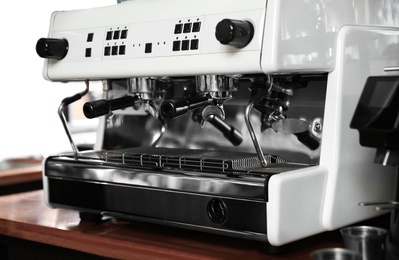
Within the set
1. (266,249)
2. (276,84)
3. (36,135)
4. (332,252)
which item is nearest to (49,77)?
(276,84)

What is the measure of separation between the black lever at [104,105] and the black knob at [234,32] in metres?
0.33

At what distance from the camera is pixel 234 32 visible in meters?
0.99

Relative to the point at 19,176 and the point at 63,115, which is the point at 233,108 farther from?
the point at 19,176

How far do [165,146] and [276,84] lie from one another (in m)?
0.35

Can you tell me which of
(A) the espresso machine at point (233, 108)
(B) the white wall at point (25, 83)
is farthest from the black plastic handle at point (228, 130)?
(B) the white wall at point (25, 83)

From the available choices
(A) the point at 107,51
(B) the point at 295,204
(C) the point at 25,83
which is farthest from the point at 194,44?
(C) the point at 25,83

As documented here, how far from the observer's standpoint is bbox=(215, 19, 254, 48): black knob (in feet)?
3.25

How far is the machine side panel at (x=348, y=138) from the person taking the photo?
1033mm

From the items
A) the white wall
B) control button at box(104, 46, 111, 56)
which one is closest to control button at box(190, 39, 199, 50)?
control button at box(104, 46, 111, 56)

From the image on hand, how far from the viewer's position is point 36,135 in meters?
3.16

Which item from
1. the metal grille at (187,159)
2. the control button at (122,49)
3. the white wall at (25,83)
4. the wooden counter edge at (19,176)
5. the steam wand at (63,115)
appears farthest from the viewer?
the white wall at (25,83)

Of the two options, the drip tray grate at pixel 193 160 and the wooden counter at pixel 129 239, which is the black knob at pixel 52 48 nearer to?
the drip tray grate at pixel 193 160

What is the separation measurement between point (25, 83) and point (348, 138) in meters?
2.34

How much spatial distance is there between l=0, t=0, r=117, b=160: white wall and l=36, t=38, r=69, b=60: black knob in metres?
1.69
